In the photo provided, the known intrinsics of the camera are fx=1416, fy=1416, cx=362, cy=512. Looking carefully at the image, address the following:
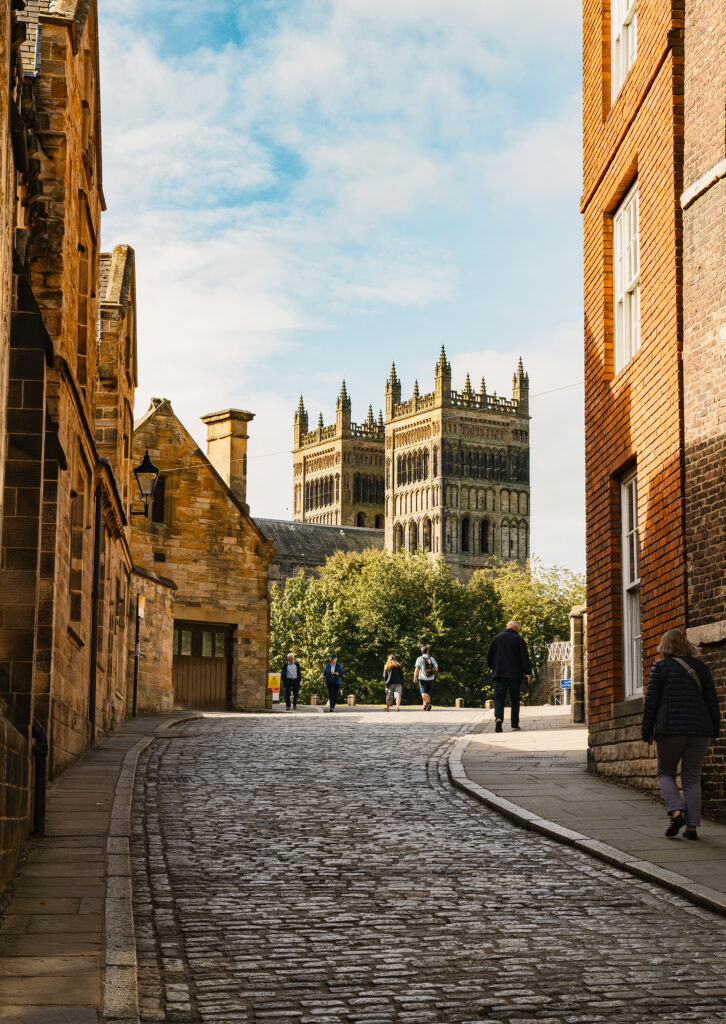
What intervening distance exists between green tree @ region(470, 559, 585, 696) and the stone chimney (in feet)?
181

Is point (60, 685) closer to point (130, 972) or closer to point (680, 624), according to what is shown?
point (680, 624)

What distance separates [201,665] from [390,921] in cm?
3198

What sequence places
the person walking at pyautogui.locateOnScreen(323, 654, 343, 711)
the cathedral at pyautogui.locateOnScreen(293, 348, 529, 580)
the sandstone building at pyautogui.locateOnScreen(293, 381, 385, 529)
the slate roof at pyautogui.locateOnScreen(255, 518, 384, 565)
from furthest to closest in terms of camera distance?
the sandstone building at pyautogui.locateOnScreen(293, 381, 385, 529), the cathedral at pyautogui.locateOnScreen(293, 348, 529, 580), the slate roof at pyautogui.locateOnScreen(255, 518, 384, 565), the person walking at pyautogui.locateOnScreen(323, 654, 343, 711)

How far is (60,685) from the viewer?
47.9 feet

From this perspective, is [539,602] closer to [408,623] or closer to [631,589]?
[408,623]

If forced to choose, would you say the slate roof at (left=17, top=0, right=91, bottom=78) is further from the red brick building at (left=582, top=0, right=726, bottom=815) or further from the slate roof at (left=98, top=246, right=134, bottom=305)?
the slate roof at (left=98, top=246, right=134, bottom=305)

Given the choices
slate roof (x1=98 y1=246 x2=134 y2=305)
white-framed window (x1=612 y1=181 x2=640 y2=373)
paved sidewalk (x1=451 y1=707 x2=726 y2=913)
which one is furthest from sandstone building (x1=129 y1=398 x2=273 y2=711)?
Result: white-framed window (x1=612 y1=181 x2=640 y2=373)

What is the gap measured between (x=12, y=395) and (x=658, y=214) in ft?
21.5

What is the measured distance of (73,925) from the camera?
7.27 metres

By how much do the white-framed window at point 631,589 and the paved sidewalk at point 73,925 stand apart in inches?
217

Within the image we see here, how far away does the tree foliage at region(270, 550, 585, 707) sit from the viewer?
85.6m

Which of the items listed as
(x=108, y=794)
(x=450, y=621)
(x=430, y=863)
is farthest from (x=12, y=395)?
(x=450, y=621)

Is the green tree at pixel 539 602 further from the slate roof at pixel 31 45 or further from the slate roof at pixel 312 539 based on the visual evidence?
the slate roof at pixel 31 45

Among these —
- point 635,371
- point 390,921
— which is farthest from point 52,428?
point 390,921
